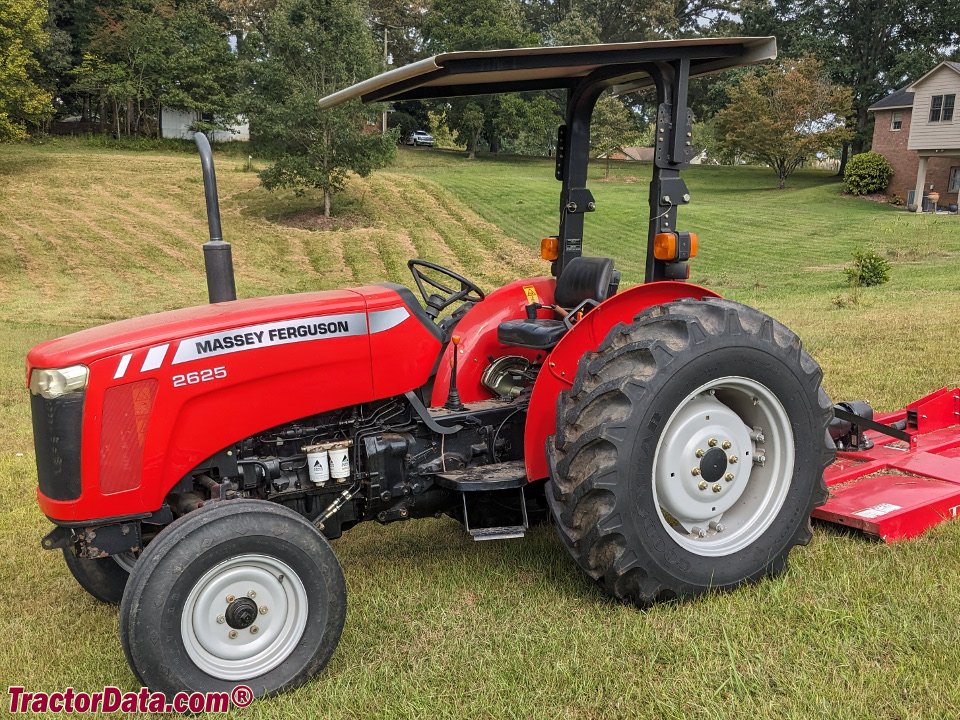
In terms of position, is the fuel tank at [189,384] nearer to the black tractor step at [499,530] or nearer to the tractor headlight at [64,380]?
the tractor headlight at [64,380]

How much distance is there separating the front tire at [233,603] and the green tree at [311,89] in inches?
779

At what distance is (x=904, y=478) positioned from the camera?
4254mm

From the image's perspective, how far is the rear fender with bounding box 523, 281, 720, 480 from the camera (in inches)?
132

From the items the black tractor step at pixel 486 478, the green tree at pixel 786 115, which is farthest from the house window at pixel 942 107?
the black tractor step at pixel 486 478

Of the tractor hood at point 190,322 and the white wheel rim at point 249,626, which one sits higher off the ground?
the tractor hood at point 190,322

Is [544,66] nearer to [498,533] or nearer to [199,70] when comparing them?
[498,533]

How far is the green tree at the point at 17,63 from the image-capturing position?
23484 millimetres

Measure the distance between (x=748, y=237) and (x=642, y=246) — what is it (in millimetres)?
4068

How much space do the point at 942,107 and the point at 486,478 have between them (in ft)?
114

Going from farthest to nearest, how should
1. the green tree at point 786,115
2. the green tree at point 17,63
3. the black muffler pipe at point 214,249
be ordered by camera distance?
the green tree at point 786,115 → the green tree at point 17,63 → the black muffler pipe at point 214,249

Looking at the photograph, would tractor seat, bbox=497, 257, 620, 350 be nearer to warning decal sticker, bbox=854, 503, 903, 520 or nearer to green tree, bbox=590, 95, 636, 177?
warning decal sticker, bbox=854, 503, 903, 520

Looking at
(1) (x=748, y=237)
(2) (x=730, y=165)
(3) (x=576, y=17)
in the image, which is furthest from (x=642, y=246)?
(3) (x=576, y=17)

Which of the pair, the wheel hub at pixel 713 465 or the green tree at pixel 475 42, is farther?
the green tree at pixel 475 42
